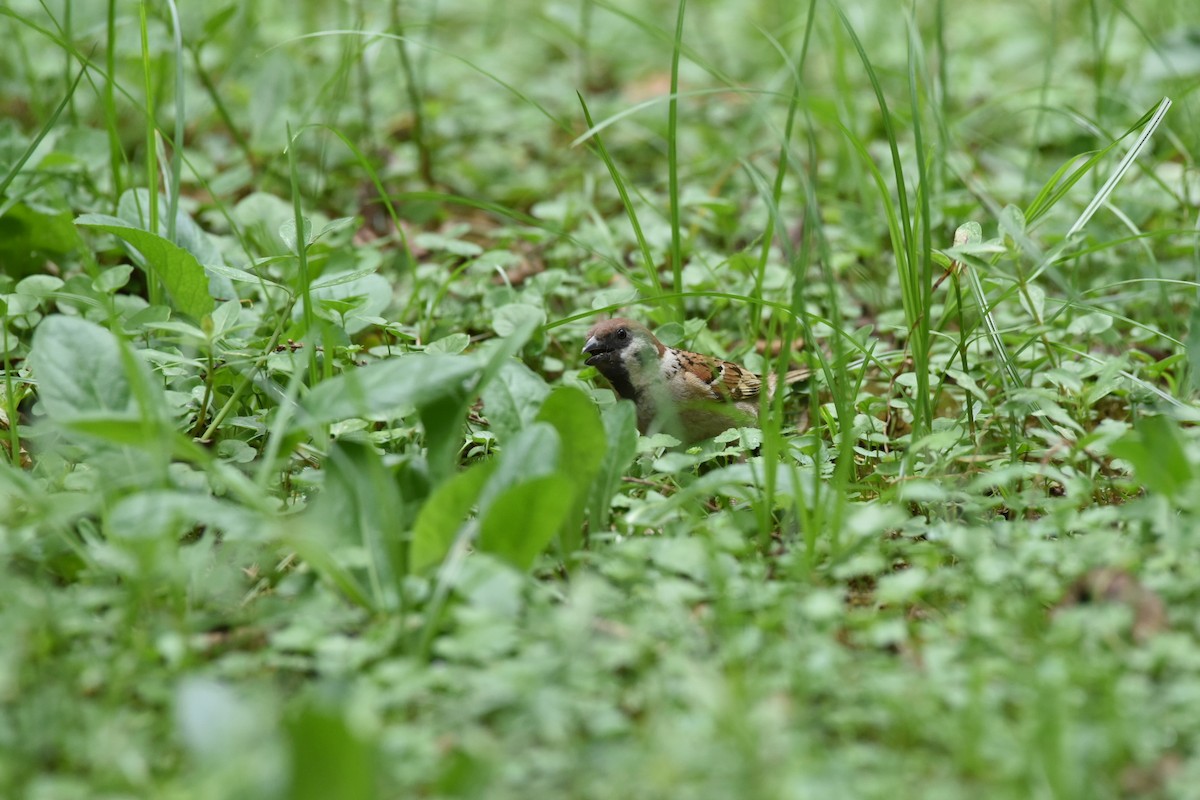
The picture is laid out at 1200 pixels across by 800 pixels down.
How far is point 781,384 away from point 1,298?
2259 millimetres

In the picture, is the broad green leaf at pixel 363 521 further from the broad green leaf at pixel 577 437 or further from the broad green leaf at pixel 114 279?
the broad green leaf at pixel 114 279

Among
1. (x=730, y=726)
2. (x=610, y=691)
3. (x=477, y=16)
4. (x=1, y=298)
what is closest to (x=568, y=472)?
(x=610, y=691)

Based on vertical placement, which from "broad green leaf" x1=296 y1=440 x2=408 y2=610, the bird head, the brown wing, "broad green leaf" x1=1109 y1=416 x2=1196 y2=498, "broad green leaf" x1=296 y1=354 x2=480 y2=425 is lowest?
the brown wing

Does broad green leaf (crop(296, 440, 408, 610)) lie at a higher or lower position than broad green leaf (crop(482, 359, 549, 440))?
lower

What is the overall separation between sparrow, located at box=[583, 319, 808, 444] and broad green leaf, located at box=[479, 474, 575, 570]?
139 cm

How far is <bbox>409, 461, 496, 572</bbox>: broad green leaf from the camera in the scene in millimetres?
2605

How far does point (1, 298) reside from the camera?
140 inches

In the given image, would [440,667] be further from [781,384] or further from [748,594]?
[781,384]

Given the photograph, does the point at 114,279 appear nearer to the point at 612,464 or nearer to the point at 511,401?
the point at 511,401

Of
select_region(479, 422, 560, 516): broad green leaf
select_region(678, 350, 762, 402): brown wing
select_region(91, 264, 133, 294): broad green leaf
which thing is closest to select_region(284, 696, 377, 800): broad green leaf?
select_region(479, 422, 560, 516): broad green leaf

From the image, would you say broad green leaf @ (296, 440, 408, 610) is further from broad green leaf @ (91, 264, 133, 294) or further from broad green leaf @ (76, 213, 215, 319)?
broad green leaf @ (91, 264, 133, 294)

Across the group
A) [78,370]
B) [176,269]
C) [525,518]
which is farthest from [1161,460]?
[176,269]

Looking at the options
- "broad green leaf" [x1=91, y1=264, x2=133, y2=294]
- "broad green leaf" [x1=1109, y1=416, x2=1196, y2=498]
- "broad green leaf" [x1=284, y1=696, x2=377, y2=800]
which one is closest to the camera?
"broad green leaf" [x1=284, y1=696, x2=377, y2=800]

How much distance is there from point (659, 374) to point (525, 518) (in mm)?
1628
